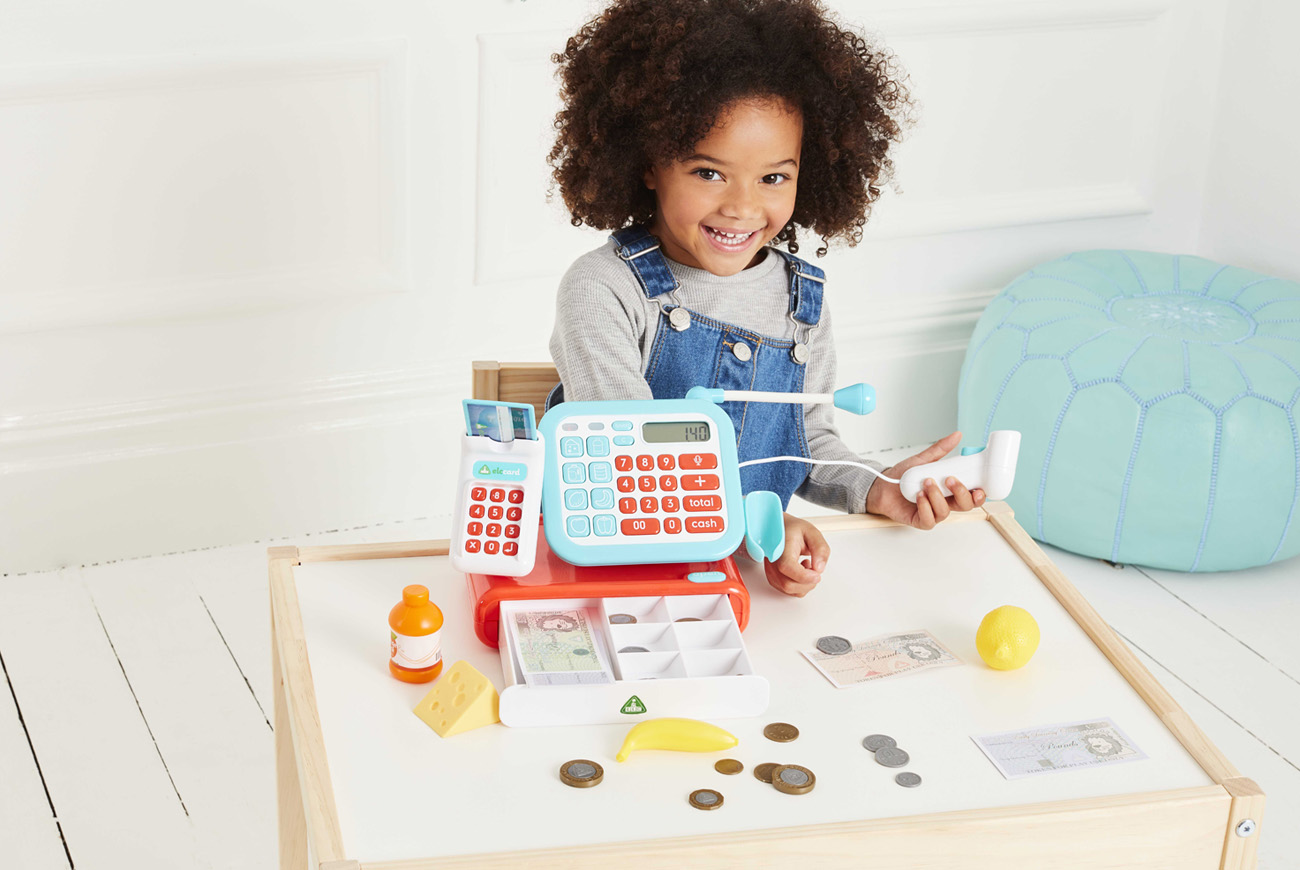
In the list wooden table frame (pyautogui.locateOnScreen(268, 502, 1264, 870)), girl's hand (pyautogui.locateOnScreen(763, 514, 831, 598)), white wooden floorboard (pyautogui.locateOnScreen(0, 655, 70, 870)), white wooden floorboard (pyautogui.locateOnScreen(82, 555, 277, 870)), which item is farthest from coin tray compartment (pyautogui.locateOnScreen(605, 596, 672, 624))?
white wooden floorboard (pyautogui.locateOnScreen(0, 655, 70, 870))

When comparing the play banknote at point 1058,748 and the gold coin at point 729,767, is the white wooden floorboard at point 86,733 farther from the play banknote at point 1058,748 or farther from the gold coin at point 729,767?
the play banknote at point 1058,748

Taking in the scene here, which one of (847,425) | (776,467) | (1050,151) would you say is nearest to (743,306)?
(776,467)

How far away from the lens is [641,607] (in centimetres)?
98

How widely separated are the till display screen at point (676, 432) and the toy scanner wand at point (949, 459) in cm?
4

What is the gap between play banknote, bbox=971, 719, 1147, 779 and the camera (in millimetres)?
878

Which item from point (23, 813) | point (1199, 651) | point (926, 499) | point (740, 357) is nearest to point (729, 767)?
point (926, 499)

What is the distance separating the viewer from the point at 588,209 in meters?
1.38

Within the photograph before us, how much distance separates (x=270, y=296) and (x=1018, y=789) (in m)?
1.47

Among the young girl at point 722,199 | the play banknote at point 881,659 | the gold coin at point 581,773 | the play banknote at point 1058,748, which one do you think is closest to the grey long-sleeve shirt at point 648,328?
the young girl at point 722,199

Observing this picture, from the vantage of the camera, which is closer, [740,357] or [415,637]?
[415,637]

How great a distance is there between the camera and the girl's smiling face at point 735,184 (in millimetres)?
1244

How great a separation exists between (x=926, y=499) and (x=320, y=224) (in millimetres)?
1192

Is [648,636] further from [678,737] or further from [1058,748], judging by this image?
[1058,748]

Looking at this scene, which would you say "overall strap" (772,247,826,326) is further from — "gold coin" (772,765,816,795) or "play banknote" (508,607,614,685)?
→ "gold coin" (772,765,816,795)
